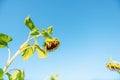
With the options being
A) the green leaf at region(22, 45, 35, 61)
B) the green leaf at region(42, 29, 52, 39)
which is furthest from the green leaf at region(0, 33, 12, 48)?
the green leaf at region(42, 29, 52, 39)

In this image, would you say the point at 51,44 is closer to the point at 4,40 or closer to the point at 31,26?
the point at 31,26

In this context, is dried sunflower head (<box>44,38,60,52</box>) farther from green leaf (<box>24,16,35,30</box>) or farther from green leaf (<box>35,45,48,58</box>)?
green leaf (<box>24,16,35,30</box>)

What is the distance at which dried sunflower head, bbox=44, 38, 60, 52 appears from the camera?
70.7 inches

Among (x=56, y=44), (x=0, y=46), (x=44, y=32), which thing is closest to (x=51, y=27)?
(x=44, y=32)

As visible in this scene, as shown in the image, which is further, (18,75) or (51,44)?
(18,75)

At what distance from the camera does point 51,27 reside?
205 centimetres

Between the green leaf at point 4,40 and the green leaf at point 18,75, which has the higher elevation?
the green leaf at point 4,40

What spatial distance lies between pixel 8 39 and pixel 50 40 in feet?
1.05

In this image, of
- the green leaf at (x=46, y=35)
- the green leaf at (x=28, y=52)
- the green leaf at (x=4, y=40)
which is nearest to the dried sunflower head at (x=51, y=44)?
the green leaf at (x=46, y=35)

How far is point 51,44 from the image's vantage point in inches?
71.7

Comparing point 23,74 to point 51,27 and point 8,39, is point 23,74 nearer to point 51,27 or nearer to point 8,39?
point 8,39

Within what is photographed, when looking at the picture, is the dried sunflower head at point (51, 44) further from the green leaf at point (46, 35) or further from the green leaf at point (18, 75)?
the green leaf at point (18, 75)

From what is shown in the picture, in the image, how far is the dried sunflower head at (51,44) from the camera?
5.90 feet

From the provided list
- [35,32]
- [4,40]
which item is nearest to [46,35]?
[35,32]
